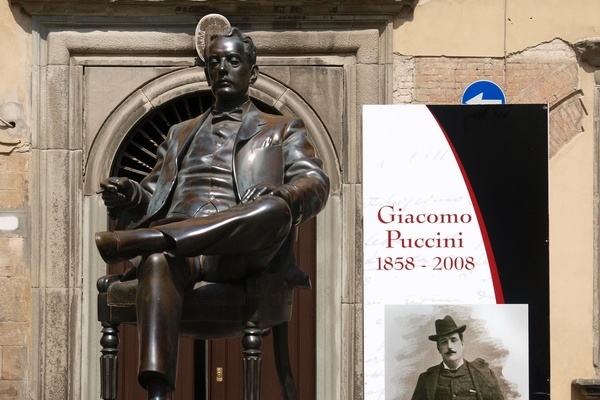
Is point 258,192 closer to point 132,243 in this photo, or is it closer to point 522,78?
point 132,243

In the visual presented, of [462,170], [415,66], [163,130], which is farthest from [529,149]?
[163,130]

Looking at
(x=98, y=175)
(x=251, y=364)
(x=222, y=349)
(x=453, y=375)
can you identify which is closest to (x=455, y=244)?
(x=453, y=375)

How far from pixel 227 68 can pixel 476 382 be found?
173 inches

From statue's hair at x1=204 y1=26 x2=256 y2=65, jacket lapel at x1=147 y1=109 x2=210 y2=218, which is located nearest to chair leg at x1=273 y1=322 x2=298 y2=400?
jacket lapel at x1=147 y1=109 x2=210 y2=218

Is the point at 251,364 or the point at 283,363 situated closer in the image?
the point at 251,364

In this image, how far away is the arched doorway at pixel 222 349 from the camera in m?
12.7

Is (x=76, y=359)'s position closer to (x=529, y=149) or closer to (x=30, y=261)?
(x=30, y=261)

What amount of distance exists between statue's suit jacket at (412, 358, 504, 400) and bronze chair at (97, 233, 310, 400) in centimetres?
397

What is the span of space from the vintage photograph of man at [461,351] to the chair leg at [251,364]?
13.9 ft

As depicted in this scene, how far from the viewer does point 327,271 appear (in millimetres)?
12867

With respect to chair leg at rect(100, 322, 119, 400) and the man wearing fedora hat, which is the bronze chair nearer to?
chair leg at rect(100, 322, 119, 400)

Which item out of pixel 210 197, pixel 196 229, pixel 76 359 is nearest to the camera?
Answer: pixel 196 229

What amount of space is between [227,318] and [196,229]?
20.4 inches

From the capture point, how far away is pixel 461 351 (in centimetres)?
1170
